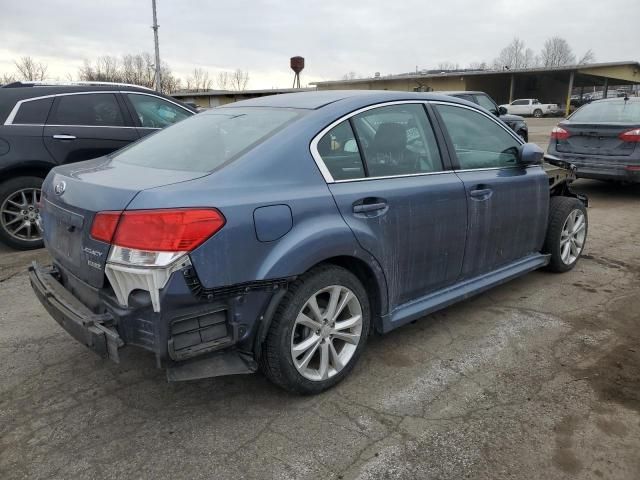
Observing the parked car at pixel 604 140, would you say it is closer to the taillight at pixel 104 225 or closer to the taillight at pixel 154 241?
the taillight at pixel 154 241

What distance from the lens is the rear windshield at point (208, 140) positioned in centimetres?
279

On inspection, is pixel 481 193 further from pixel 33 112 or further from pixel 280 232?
pixel 33 112

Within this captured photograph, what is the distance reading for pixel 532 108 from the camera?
44.8 meters

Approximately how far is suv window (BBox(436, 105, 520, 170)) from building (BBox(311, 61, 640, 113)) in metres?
38.4

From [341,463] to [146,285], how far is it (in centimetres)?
118

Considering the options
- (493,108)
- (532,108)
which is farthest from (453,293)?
(532,108)

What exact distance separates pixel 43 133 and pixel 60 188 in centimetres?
344

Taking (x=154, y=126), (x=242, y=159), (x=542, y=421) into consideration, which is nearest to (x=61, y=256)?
(x=242, y=159)

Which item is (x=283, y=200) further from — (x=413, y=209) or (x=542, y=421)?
(x=542, y=421)

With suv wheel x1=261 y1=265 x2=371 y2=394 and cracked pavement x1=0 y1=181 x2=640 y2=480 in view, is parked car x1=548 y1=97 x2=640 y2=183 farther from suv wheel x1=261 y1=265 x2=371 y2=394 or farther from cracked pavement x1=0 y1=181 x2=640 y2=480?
suv wheel x1=261 y1=265 x2=371 y2=394

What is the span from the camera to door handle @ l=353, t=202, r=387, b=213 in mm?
2893

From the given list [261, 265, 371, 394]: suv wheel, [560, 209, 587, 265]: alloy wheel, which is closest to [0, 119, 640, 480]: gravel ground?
[261, 265, 371, 394]: suv wheel

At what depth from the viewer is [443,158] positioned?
138 inches

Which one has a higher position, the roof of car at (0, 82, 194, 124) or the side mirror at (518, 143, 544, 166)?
the roof of car at (0, 82, 194, 124)
